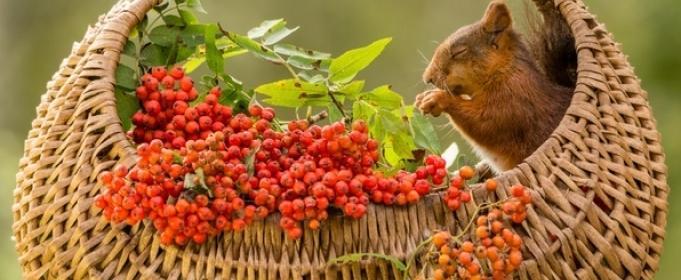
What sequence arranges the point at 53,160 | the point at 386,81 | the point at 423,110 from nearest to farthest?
1. the point at 53,160
2. the point at 423,110
3. the point at 386,81

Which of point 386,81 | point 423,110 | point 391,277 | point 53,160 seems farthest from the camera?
point 386,81

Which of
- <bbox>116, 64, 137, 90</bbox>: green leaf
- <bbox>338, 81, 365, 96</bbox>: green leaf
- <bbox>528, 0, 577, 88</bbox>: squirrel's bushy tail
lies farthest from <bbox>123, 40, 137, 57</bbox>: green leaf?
<bbox>528, 0, 577, 88</bbox>: squirrel's bushy tail

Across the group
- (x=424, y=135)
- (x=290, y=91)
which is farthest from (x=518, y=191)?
→ (x=290, y=91)

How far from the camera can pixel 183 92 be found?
1128 millimetres

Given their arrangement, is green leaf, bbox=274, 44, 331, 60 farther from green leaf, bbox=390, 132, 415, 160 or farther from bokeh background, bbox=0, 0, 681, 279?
bokeh background, bbox=0, 0, 681, 279

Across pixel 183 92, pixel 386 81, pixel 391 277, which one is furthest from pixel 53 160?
pixel 386 81

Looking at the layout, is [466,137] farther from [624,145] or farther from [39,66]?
[39,66]

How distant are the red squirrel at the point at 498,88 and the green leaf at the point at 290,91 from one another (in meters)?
0.29

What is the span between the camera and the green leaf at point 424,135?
46.7 inches

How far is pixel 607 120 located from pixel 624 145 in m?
0.03

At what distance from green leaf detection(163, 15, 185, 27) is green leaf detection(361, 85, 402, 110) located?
0.26 m

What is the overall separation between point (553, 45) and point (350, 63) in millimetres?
387

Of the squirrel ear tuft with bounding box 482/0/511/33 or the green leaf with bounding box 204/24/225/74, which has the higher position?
the squirrel ear tuft with bounding box 482/0/511/33

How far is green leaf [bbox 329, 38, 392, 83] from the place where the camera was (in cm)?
120
